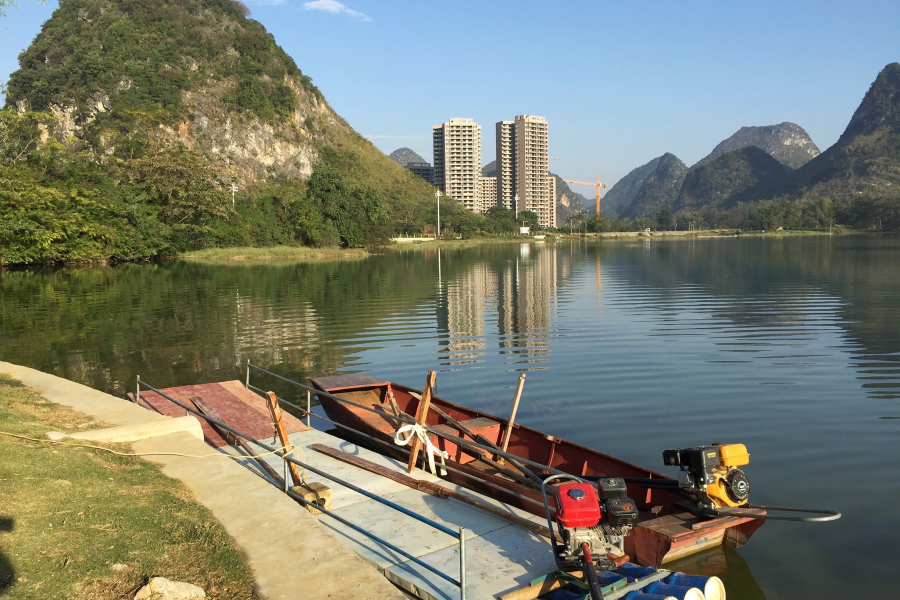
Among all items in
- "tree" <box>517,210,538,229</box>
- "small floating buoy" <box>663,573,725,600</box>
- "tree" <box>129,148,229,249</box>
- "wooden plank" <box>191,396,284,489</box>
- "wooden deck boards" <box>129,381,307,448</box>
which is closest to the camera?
"small floating buoy" <box>663,573,725,600</box>

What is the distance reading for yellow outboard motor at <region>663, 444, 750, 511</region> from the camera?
7109 millimetres

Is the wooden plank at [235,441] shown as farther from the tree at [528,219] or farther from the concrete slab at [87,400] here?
the tree at [528,219]

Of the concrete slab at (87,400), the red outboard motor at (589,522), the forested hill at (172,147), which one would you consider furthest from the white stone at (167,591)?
the forested hill at (172,147)

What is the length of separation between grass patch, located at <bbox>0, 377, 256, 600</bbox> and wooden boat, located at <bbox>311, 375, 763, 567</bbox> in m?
3.50

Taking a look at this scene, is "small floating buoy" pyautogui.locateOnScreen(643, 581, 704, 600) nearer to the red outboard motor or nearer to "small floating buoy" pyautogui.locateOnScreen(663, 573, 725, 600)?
"small floating buoy" pyautogui.locateOnScreen(663, 573, 725, 600)

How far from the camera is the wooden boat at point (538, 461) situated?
7172 millimetres

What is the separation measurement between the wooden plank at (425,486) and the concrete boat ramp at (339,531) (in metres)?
Answer: 0.07

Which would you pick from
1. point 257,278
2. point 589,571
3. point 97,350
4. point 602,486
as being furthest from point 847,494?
point 257,278

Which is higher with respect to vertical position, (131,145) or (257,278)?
(131,145)

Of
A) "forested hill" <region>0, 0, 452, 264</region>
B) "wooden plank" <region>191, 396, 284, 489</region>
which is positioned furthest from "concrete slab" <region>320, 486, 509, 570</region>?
"forested hill" <region>0, 0, 452, 264</region>

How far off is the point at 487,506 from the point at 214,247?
73553 mm

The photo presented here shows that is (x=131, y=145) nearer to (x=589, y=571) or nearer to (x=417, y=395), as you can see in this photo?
(x=417, y=395)

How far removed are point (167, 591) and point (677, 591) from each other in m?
4.26

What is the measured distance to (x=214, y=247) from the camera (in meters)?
75.4
